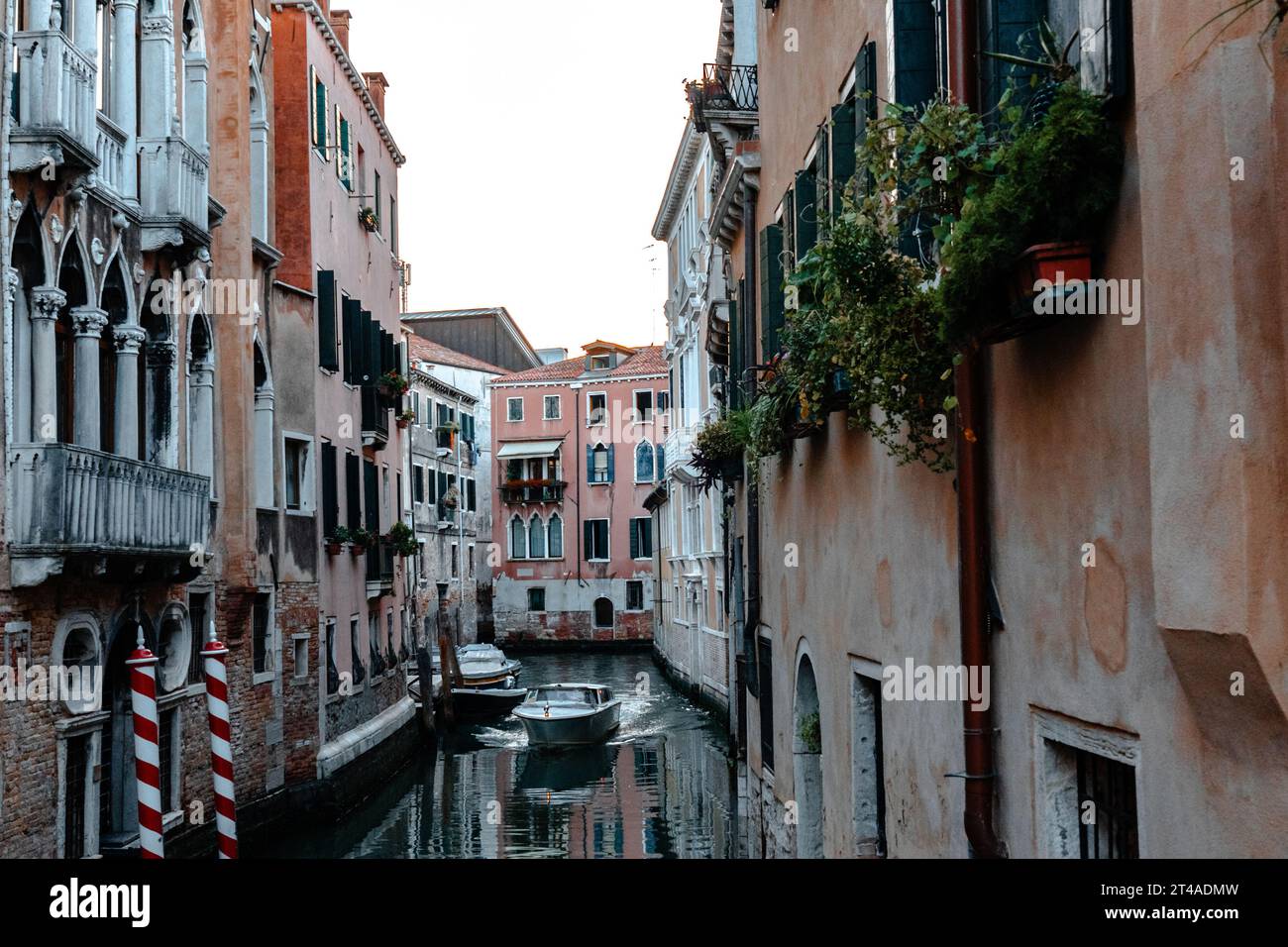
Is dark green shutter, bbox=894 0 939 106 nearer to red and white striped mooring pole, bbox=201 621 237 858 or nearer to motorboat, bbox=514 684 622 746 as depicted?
red and white striped mooring pole, bbox=201 621 237 858

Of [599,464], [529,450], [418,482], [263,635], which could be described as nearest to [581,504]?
[599,464]

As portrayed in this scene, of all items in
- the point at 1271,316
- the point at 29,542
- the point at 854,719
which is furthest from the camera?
the point at 29,542

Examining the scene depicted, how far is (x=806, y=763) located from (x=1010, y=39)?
5.58 m

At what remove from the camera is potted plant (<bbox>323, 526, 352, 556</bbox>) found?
57.3 feet

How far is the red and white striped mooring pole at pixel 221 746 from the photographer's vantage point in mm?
5969

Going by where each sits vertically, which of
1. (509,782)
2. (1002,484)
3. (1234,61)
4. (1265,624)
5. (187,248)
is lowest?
(509,782)

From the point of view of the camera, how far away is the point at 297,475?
16.6 meters

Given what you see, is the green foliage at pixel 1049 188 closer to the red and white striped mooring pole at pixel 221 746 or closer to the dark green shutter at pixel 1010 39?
the dark green shutter at pixel 1010 39

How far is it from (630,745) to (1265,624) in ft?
69.9

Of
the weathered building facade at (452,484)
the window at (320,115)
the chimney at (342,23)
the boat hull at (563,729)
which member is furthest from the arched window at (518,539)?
the window at (320,115)

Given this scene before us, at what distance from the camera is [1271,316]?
2734 mm

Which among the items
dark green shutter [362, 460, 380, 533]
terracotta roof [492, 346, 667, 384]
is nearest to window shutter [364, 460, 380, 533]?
dark green shutter [362, 460, 380, 533]
